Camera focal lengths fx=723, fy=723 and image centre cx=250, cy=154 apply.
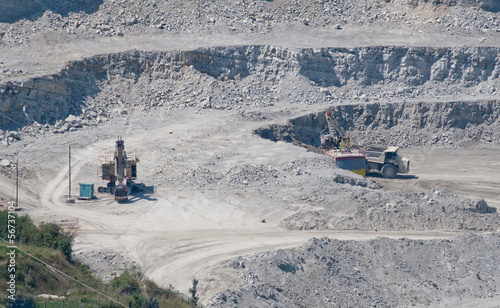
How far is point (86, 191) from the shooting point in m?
33.6

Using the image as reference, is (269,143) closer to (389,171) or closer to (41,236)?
(389,171)

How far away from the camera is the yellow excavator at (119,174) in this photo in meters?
33.0

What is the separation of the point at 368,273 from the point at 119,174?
12.7 metres

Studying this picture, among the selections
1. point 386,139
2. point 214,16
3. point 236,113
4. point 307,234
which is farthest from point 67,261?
point 214,16

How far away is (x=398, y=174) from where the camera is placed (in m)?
42.5

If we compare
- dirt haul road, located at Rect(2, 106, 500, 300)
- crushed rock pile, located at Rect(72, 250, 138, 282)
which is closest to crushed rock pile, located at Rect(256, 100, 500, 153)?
dirt haul road, located at Rect(2, 106, 500, 300)

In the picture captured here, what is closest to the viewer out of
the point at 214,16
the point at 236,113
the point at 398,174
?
the point at 398,174

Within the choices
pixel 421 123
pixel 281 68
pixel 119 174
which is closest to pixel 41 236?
pixel 119 174

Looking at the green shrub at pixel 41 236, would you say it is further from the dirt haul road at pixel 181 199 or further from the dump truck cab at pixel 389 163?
the dump truck cab at pixel 389 163

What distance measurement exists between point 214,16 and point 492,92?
20.8 m

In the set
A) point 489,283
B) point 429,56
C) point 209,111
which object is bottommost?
point 489,283

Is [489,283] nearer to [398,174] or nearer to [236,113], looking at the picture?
[398,174]

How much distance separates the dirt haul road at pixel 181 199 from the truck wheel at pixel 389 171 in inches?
39.4

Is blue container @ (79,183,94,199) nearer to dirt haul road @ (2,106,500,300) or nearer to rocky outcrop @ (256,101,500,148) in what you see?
dirt haul road @ (2,106,500,300)
